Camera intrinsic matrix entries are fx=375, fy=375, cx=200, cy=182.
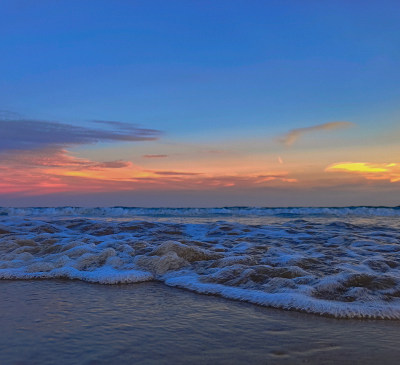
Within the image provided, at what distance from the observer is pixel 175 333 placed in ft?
10.5

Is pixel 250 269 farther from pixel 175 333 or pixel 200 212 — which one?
pixel 200 212

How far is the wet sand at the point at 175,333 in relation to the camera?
8.86ft

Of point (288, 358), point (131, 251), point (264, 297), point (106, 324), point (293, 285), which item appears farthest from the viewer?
point (131, 251)

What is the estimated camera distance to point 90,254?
666 centimetres

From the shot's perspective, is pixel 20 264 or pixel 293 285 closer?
pixel 293 285

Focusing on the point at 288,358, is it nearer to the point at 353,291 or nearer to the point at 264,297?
the point at 264,297

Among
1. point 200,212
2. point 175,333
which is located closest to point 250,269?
point 175,333

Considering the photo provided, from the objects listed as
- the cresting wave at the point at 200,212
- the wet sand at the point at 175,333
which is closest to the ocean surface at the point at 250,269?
the wet sand at the point at 175,333

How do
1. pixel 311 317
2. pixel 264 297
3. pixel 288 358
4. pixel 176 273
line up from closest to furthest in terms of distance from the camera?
pixel 288 358 < pixel 311 317 < pixel 264 297 < pixel 176 273

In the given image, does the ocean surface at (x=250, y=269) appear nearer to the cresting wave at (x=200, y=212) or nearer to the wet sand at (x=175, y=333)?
the wet sand at (x=175, y=333)

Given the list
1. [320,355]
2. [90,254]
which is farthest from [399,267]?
[90,254]

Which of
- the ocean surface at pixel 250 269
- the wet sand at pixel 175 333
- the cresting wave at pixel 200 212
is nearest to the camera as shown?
the wet sand at pixel 175 333

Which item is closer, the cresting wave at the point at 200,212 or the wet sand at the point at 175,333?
the wet sand at the point at 175,333

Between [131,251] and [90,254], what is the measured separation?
85 centimetres
